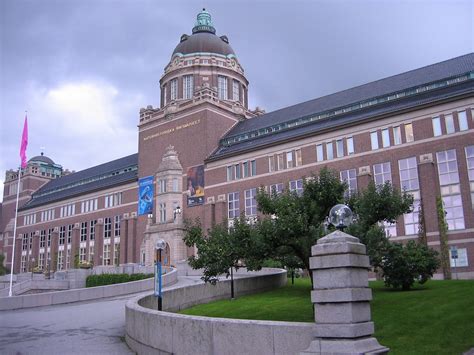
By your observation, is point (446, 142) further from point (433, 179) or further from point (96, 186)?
point (96, 186)

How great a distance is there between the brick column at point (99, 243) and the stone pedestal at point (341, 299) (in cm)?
6400

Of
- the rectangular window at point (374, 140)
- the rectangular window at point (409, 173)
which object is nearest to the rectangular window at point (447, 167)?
the rectangular window at point (409, 173)

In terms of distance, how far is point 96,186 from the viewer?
74.1 m

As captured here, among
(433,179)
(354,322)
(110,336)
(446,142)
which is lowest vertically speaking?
(110,336)

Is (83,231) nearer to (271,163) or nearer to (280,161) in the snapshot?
(271,163)

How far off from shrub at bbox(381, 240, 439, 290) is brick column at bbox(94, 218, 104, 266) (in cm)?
5334

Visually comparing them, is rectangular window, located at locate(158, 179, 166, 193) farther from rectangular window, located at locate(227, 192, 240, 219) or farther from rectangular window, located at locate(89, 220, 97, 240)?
rectangular window, located at locate(89, 220, 97, 240)

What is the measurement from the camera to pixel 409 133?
41.3 m

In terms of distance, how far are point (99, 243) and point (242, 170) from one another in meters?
27.6

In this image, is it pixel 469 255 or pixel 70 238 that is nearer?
pixel 469 255

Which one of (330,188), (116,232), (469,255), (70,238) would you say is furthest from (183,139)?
(330,188)

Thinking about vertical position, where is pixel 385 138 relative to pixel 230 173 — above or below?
above

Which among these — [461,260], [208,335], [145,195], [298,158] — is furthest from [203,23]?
[208,335]

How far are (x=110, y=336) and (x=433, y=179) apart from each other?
30.5m
